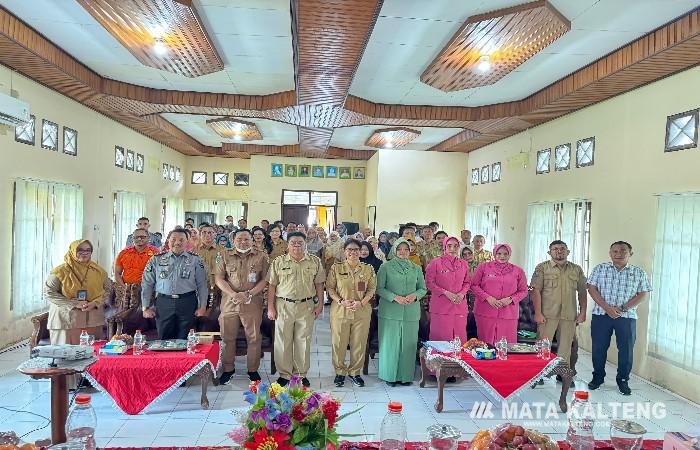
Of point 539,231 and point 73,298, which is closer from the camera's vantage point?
point 73,298

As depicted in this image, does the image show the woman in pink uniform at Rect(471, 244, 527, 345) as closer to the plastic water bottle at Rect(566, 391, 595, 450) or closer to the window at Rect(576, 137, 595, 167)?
the window at Rect(576, 137, 595, 167)

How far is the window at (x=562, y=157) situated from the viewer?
24.9 feet

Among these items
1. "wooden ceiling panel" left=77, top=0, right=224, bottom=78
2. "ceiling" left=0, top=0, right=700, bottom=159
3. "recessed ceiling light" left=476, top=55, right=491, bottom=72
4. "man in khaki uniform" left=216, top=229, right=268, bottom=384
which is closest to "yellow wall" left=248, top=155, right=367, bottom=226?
"ceiling" left=0, top=0, right=700, bottom=159

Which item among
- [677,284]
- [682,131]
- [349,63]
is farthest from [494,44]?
[677,284]

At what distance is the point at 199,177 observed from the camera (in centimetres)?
1585

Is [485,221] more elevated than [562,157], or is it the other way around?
[562,157]

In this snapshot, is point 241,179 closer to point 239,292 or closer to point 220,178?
point 220,178

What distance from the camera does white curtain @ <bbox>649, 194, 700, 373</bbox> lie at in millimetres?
5035

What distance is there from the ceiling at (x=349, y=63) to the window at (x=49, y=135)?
20.0 inches

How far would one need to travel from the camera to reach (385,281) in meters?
5.21

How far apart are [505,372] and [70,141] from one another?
23.0 feet

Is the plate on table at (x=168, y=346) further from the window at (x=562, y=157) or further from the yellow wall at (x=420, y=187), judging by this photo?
the yellow wall at (x=420, y=187)

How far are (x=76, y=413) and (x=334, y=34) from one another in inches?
140

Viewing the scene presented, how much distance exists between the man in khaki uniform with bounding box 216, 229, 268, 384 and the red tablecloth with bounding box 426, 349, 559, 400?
1.96 m
